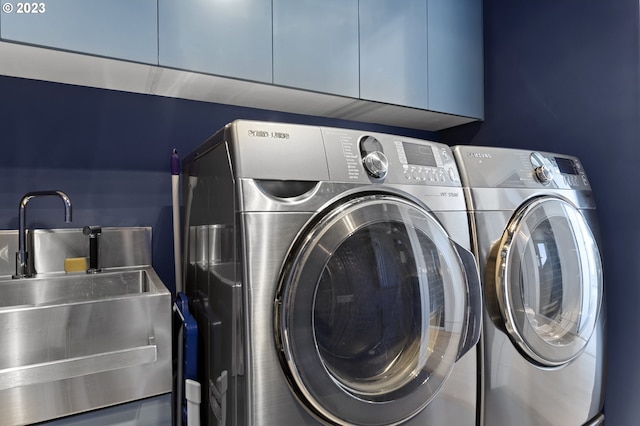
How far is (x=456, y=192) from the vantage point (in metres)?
1.25

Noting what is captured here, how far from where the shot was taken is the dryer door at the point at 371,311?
92cm

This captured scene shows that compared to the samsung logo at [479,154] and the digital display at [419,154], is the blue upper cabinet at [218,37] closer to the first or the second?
the digital display at [419,154]

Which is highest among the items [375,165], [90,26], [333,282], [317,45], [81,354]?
[317,45]

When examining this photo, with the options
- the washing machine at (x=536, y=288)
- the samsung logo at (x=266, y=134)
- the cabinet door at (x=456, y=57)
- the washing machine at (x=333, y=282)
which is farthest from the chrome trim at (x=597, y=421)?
the samsung logo at (x=266, y=134)

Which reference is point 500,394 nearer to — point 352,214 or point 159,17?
point 352,214

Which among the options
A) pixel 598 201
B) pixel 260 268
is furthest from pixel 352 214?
pixel 598 201

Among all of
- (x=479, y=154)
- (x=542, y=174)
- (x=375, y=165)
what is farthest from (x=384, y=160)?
(x=542, y=174)

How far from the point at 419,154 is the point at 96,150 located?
4.12 feet

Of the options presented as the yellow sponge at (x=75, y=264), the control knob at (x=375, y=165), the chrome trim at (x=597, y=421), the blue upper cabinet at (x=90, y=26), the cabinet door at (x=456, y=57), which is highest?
the cabinet door at (x=456, y=57)

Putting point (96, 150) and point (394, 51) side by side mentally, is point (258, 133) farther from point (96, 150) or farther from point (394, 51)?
point (394, 51)

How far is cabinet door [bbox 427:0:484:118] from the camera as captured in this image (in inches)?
75.7

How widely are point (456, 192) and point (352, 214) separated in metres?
0.44

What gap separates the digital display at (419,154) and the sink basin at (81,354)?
805 mm

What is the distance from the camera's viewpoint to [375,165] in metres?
1.09
